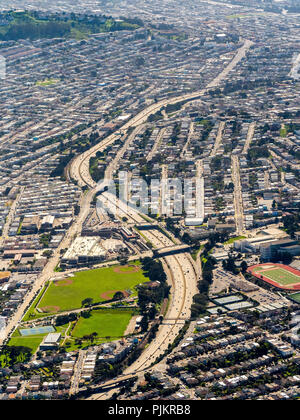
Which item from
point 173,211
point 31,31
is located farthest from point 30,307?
point 31,31

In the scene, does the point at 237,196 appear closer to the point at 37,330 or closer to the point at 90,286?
the point at 90,286

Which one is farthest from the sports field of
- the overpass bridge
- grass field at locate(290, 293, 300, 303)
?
the overpass bridge

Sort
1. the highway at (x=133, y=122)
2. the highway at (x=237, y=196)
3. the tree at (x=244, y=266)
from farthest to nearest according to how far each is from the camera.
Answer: the highway at (x=133, y=122), the highway at (x=237, y=196), the tree at (x=244, y=266)

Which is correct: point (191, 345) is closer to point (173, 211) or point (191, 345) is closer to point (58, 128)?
point (173, 211)

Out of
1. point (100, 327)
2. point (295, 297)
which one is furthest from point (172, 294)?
point (295, 297)

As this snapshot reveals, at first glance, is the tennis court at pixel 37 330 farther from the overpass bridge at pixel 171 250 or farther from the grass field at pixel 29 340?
the overpass bridge at pixel 171 250

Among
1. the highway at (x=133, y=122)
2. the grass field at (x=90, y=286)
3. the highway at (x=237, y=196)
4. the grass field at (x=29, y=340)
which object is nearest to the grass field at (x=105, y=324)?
the grass field at (x=29, y=340)
